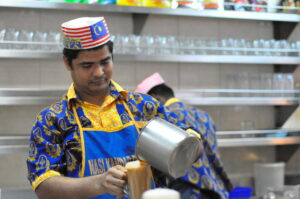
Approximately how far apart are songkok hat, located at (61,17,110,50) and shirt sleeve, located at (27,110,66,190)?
0.24 m

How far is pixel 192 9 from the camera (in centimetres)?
323

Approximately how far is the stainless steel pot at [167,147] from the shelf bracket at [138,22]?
2.24 m

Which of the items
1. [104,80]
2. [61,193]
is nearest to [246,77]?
[104,80]

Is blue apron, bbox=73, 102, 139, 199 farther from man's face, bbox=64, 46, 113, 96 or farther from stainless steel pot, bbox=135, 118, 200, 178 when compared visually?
stainless steel pot, bbox=135, 118, 200, 178

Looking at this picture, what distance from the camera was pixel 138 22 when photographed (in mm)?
3377

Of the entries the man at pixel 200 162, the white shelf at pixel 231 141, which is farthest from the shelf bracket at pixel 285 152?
the man at pixel 200 162

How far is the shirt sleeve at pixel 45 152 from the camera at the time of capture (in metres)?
1.43

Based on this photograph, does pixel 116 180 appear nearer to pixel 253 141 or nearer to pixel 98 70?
pixel 98 70

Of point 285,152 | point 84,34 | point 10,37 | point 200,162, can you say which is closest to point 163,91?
point 200,162

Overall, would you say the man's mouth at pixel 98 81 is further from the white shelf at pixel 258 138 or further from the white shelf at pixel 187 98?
the white shelf at pixel 258 138

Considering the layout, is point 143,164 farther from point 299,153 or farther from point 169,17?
point 299,153

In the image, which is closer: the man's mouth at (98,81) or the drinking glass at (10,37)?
the man's mouth at (98,81)

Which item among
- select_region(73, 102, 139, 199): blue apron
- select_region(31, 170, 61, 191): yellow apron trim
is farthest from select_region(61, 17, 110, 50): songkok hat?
select_region(31, 170, 61, 191): yellow apron trim

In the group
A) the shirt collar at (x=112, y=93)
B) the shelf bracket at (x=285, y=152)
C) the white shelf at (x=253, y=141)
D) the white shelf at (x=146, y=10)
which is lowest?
the shelf bracket at (x=285, y=152)
